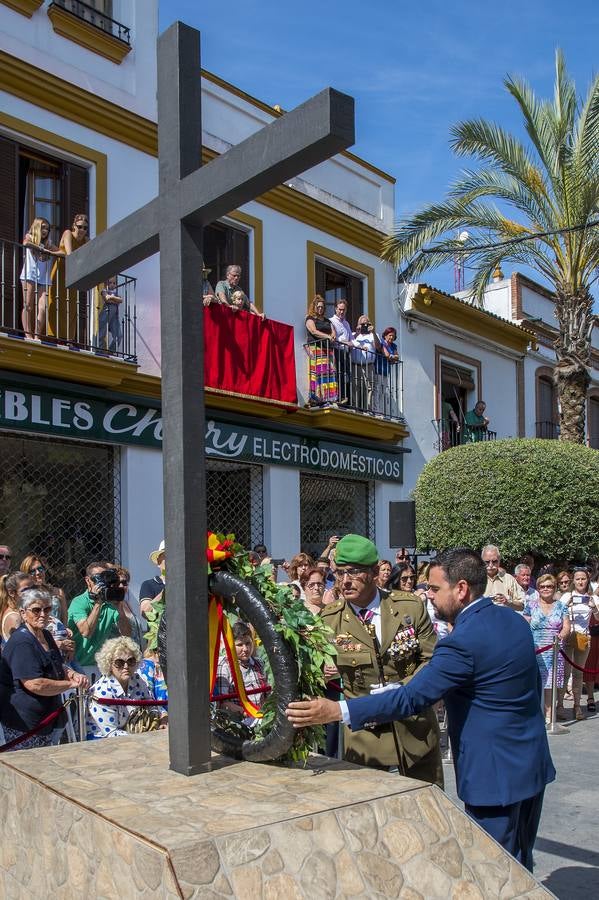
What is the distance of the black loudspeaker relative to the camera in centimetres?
1253

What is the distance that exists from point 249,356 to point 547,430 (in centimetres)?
1133

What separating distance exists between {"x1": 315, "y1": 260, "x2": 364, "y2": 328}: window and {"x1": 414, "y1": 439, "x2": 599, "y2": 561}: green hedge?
11.0ft

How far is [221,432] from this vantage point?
13680 millimetres

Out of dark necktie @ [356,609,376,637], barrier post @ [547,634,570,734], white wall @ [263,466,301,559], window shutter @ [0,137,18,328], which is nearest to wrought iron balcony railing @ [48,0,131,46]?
window shutter @ [0,137,18,328]

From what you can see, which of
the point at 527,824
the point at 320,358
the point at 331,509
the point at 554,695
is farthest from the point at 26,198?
the point at 527,824

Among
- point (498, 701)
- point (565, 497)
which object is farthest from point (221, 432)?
point (498, 701)

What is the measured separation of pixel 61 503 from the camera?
459 inches

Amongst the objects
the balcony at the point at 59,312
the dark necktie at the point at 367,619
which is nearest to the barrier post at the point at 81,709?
the dark necktie at the point at 367,619

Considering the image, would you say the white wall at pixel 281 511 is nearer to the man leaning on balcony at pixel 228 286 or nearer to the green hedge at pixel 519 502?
the green hedge at pixel 519 502

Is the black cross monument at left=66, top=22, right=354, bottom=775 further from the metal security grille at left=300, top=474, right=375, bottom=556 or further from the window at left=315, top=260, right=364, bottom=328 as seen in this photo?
the window at left=315, top=260, right=364, bottom=328

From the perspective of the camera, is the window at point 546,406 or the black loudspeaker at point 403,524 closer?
the black loudspeaker at point 403,524

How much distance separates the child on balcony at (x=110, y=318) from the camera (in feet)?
39.0

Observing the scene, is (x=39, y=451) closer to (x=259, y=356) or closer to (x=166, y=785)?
(x=259, y=356)

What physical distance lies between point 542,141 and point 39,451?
32.9ft
